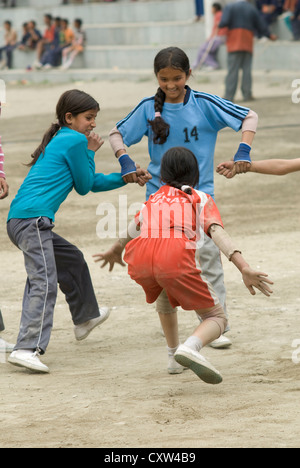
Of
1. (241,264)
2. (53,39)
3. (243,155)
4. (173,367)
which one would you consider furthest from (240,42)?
(241,264)

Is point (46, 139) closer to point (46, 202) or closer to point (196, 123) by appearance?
point (46, 202)

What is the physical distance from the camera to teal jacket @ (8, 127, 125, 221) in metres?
5.16

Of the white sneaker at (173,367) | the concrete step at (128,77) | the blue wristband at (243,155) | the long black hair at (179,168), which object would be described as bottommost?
the concrete step at (128,77)

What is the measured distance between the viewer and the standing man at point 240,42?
16.6 m

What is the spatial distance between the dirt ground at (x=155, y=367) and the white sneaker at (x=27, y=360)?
0.21 feet

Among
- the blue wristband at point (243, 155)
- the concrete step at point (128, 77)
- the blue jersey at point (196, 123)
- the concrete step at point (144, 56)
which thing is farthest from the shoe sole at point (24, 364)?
the concrete step at point (144, 56)

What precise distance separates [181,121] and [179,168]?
2.35ft

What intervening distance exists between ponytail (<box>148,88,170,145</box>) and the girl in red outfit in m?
0.61

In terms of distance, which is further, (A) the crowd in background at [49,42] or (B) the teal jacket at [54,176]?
(A) the crowd in background at [49,42]

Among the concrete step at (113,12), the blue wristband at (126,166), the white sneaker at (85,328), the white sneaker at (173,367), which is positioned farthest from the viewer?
the concrete step at (113,12)

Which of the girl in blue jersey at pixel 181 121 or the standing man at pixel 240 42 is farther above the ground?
the girl in blue jersey at pixel 181 121

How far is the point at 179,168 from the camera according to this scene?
4.64 m

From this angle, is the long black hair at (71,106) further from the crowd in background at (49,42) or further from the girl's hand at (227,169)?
the crowd in background at (49,42)

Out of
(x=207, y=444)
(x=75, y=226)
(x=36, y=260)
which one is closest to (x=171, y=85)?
(x=36, y=260)
